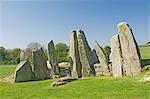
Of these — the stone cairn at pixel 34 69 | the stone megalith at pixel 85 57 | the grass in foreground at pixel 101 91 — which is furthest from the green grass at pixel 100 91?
the stone cairn at pixel 34 69

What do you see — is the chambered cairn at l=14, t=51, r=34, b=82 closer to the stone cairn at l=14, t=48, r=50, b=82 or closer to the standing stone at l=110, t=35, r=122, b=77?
the stone cairn at l=14, t=48, r=50, b=82

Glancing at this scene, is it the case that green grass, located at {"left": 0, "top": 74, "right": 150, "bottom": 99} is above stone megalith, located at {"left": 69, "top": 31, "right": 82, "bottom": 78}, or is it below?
below

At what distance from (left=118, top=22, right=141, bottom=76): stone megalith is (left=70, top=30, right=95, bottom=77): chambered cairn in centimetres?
383

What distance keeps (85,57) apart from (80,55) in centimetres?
53

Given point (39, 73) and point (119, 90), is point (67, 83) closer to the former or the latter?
point (119, 90)

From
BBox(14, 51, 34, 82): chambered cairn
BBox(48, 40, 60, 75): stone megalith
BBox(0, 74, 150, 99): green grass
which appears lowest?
BBox(0, 74, 150, 99): green grass

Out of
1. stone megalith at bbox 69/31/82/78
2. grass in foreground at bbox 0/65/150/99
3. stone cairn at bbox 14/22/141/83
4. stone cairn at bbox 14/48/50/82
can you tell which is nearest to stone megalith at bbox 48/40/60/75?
stone cairn at bbox 14/22/141/83

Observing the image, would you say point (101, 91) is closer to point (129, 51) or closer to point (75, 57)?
point (129, 51)

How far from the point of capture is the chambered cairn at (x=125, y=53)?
2322cm

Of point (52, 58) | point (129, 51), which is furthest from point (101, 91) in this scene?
point (52, 58)

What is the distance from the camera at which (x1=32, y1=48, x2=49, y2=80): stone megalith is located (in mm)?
29453

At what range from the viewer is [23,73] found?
2834cm

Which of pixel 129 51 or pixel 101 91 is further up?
pixel 129 51

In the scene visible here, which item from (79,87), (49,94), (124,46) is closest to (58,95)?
(49,94)
